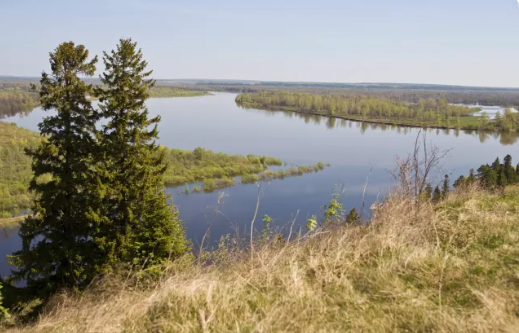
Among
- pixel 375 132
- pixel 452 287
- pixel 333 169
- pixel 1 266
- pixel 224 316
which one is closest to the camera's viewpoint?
pixel 224 316

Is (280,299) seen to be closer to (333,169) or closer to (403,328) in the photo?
(403,328)

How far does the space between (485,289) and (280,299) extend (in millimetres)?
1266

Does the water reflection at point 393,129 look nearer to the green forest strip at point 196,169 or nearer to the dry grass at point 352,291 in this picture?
the green forest strip at point 196,169

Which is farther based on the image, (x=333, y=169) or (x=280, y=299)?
(x=333, y=169)

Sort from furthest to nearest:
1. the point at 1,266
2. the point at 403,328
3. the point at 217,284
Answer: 1. the point at 1,266
2. the point at 217,284
3. the point at 403,328

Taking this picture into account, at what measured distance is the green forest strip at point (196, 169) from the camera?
33688 millimetres

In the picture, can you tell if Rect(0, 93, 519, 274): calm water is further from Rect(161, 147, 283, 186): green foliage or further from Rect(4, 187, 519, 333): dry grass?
Rect(4, 187, 519, 333): dry grass

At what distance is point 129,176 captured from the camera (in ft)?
34.8

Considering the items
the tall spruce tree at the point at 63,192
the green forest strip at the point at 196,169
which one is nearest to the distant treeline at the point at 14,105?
the green forest strip at the point at 196,169

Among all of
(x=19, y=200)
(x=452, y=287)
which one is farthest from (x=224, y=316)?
(x=19, y=200)

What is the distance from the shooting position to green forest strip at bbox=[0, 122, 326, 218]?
33688 mm

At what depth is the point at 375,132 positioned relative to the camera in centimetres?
6131

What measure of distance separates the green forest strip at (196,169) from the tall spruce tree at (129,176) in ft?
75.3

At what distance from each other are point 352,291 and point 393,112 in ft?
279
